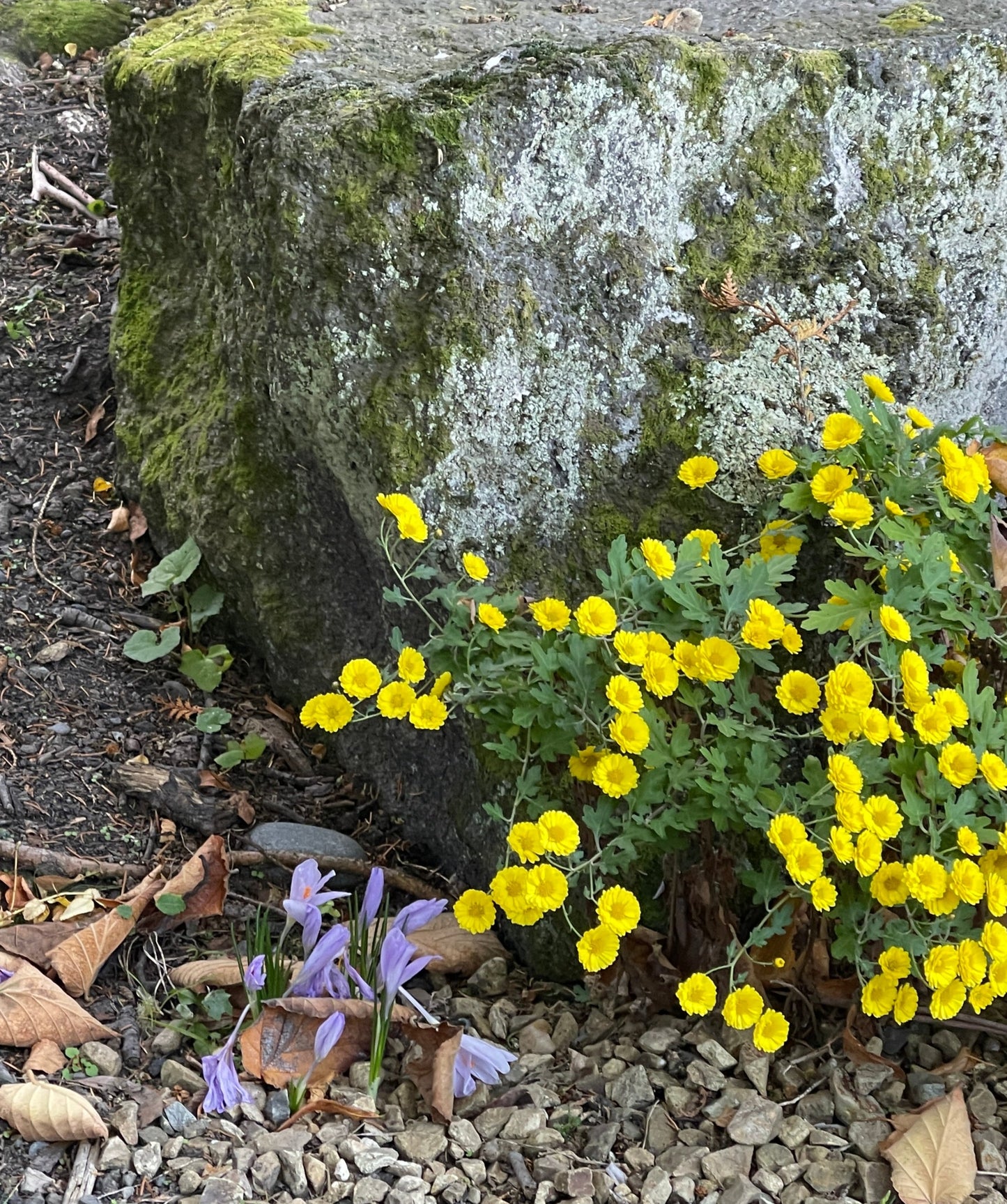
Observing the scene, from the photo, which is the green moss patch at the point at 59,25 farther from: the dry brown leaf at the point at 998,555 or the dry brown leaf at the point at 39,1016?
the dry brown leaf at the point at 998,555

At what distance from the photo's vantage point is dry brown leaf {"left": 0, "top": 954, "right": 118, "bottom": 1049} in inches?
79.2

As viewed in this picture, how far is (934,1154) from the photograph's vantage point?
1919 millimetres

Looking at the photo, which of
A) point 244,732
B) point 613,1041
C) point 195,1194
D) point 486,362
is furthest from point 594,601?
point 244,732

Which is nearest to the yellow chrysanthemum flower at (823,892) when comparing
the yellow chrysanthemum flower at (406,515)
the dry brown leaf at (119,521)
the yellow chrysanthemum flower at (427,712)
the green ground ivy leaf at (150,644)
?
the yellow chrysanthemum flower at (427,712)

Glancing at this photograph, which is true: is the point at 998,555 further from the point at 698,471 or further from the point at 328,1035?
the point at 328,1035

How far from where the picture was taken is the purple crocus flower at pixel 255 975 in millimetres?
2086

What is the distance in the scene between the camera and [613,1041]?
2211 mm

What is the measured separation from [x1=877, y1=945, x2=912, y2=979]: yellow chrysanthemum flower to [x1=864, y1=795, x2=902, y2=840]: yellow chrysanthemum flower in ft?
0.68

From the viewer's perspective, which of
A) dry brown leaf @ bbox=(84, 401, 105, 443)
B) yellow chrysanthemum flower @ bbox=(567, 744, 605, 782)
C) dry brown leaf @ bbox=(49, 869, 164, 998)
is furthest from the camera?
dry brown leaf @ bbox=(84, 401, 105, 443)

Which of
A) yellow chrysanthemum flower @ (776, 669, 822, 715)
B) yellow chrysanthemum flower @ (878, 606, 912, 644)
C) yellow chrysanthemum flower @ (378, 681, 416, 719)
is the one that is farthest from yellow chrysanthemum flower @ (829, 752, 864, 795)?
yellow chrysanthemum flower @ (378, 681, 416, 719)

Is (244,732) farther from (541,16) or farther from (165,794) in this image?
(541,16)

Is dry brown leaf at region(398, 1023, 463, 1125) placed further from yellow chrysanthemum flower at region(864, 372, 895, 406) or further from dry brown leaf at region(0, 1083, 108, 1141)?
yellow chrysanthemum flower at region(864, 372, 895, 406)

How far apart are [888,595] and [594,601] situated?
19.3 inches

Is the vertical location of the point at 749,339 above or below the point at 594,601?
above
